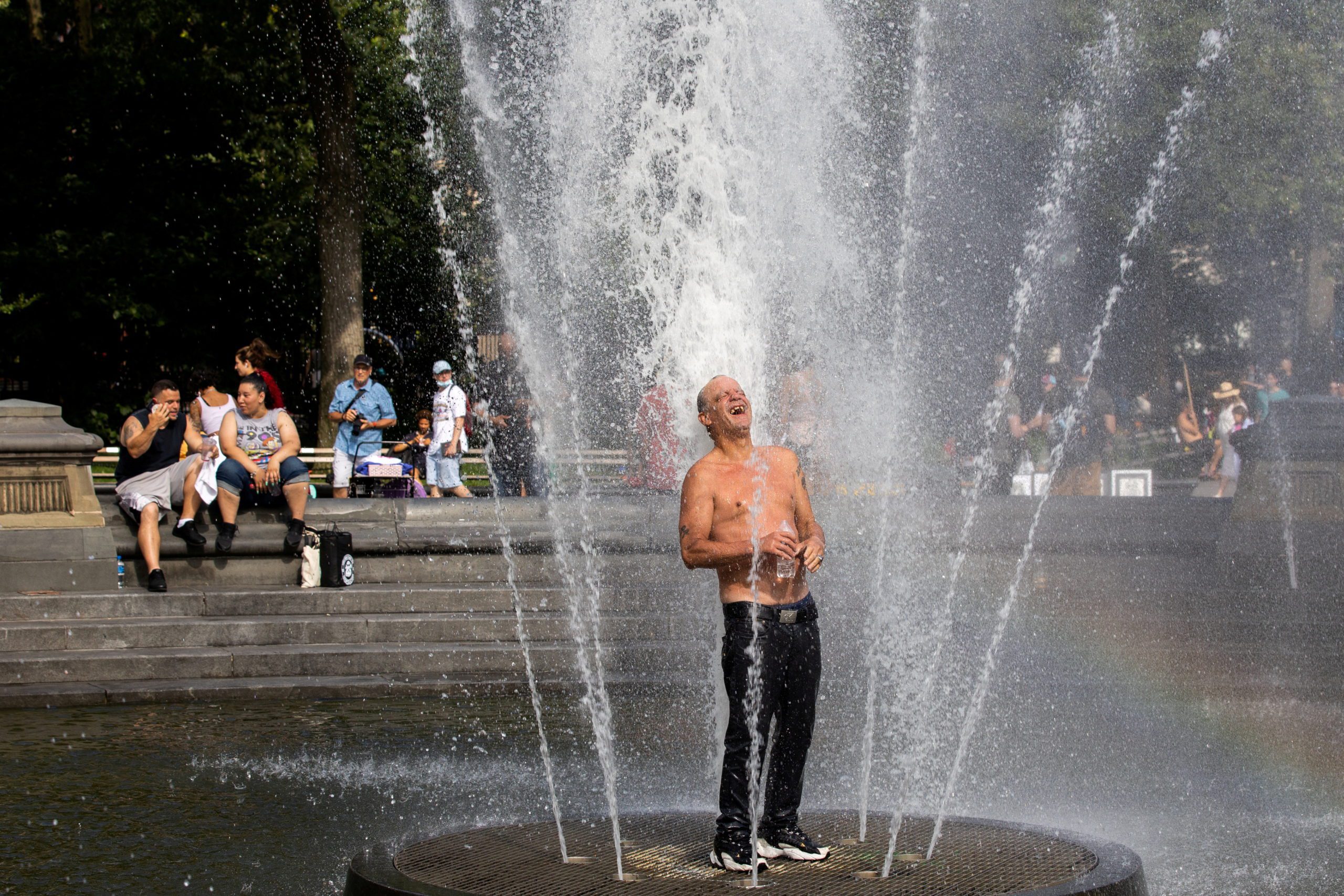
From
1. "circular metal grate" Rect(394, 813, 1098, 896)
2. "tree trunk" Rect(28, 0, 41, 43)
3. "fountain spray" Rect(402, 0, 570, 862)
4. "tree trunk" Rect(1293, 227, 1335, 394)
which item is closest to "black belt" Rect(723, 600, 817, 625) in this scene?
"circular metal grate" Rect(394, 813, 1098, 896)

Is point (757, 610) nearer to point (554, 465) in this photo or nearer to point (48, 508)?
point (48, 508)

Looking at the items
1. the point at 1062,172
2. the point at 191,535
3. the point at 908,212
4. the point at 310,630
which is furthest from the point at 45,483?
the point at 1062,172

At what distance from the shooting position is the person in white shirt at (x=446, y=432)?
14484mm

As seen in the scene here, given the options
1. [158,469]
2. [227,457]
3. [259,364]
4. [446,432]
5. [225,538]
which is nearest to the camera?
[225,538]

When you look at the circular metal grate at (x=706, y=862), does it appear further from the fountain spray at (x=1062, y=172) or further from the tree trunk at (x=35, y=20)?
the tree trunk at (x=35, y=20)

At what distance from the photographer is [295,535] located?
11148mm

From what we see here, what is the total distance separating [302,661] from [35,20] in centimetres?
2202

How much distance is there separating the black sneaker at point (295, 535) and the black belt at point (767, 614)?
6.80 meters

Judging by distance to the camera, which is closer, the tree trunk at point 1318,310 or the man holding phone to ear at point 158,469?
the man holding phone to ear at point 158,469

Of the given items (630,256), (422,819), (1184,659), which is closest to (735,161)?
(630,256)

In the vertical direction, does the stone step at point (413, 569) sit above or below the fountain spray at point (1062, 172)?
below

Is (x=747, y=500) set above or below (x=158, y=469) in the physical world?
below

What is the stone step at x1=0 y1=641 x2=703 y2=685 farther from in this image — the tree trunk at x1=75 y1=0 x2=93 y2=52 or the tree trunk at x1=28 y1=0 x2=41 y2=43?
the tree trunk at x1=28 y1=0 x2=41 y2=43

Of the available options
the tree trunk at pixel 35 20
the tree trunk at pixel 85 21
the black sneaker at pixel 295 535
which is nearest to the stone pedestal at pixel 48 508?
the black sneaker at pixel 295 535
